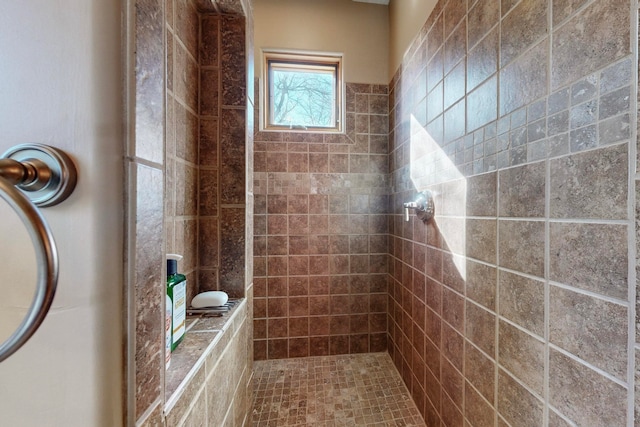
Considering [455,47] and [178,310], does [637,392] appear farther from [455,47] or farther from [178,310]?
[455,47]

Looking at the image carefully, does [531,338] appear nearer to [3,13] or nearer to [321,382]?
[3,13]

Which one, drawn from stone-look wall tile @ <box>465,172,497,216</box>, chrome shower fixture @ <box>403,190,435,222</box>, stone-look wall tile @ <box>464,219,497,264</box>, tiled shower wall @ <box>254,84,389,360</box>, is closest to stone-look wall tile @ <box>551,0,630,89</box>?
stone-look wall tile @ <box>465,172,497,216</box>

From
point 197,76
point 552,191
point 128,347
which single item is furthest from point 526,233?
point 197,76

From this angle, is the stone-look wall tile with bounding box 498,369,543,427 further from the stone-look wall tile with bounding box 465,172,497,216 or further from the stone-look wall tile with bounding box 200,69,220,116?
the stone-look wall tile with bounding box 200,69,220,116

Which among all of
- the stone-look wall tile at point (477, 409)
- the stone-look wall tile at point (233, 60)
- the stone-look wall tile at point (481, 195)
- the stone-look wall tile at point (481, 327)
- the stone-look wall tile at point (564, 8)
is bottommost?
the stone-look wall tile at point (477, 409)

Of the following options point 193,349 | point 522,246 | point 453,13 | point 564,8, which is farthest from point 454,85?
point 193,349

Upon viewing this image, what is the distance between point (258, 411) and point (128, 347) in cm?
124

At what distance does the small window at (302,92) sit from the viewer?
1.74 meters

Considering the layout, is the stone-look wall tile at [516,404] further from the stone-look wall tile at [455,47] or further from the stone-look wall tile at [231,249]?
the stone-look wall tile at [455,47]

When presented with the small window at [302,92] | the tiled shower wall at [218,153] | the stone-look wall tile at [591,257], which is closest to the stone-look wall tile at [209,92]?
the tiled shower wall at [218,153]

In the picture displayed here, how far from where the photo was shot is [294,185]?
66.9 inches

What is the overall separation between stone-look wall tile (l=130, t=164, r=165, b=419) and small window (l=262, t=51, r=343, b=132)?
145cm

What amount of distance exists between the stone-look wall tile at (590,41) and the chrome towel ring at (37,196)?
0.87 metres

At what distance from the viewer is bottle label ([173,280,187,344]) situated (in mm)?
→ 620
